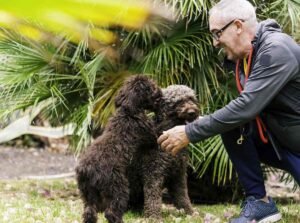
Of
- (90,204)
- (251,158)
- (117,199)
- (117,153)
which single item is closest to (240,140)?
(251,158)

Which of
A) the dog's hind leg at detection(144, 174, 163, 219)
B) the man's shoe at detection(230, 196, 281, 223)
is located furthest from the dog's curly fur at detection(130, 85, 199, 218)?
the man's shoe at detection(230, 196, 281, 223)

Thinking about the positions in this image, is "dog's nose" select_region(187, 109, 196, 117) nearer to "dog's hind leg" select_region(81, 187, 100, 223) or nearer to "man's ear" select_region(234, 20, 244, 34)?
"man's ear" select_region(234, 20, 244, 34)

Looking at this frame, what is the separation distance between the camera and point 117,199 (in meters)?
3.07

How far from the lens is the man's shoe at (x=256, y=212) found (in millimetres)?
3584

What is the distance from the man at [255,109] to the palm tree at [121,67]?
137 centimetres

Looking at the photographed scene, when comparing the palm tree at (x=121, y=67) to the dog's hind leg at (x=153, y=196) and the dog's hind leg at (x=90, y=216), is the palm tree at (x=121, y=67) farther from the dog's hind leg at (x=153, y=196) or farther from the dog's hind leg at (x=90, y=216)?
the dog's hind leg at (x=90, y=216)

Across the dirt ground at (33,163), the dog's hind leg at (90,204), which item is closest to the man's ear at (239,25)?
the dog's hind leg at (90,204)

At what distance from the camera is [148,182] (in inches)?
156

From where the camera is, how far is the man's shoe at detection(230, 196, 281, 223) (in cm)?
358

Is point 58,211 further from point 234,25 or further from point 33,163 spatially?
point 33,163

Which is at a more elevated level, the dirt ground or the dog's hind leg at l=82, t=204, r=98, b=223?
the dirt ground

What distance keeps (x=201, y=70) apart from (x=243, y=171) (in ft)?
5.60

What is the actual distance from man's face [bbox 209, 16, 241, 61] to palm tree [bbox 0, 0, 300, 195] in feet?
4.91

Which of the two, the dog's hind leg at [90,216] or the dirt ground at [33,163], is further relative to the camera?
the dirt ground at [33,163]
